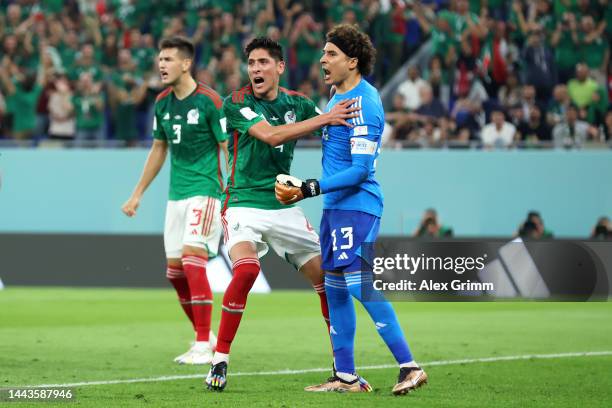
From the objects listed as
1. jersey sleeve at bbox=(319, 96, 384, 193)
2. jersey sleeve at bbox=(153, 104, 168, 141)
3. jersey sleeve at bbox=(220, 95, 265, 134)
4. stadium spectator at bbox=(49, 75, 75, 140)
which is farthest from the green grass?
stadium spectator at bbox=(49, 75, 75, 140)

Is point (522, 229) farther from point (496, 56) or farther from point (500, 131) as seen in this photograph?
point (496, 56)

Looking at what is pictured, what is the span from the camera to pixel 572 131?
18234 millimetres

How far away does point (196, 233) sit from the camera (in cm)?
1062

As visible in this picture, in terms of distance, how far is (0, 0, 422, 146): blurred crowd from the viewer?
19.6m

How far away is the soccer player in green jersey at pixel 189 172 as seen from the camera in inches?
418

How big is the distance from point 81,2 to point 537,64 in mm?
8460

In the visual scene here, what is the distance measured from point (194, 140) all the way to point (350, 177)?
3136mm

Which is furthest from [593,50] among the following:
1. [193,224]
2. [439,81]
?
[193,224]

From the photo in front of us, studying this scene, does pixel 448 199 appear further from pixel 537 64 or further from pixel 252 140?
pixel 252 140

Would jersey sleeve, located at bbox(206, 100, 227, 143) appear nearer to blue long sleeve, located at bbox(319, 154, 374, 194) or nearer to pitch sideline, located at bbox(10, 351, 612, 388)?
pitch sideline, located at bbox(10, 351, 612, 388)

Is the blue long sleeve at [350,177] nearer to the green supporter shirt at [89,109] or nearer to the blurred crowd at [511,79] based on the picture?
the blurred crowd at [511,79]

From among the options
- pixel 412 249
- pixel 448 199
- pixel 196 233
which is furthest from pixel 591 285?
pixel 448 199


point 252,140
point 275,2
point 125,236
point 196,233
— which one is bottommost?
point 125,236

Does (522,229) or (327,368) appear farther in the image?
(522,229)
